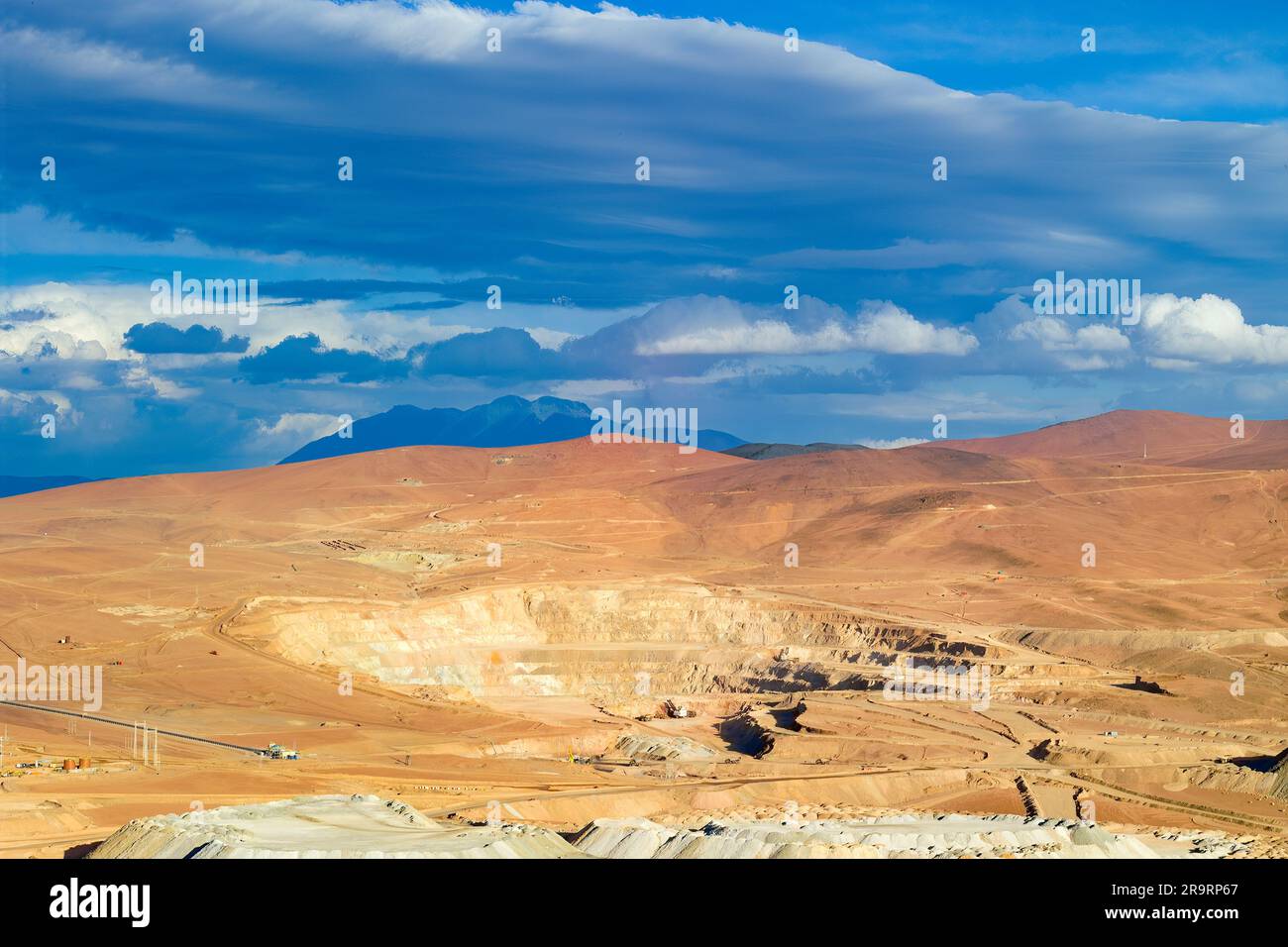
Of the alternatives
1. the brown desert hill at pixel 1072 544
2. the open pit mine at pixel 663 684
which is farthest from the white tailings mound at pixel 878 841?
the brown desert hill at pixel 1072 544

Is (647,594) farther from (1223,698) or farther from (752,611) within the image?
(1223,698)

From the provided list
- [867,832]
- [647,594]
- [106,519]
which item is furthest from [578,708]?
[106,519]

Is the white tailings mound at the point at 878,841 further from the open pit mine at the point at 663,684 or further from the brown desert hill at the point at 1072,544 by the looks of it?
the brown desert hill at the point at 1072,544

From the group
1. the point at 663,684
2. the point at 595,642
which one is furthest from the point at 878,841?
the point at 595,642

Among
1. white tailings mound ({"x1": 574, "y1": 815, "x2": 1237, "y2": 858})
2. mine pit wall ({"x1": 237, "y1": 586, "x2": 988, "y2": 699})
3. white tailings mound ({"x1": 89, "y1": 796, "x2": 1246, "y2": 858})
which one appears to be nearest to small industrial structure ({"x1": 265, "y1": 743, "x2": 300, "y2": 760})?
white tailings mound ({"x1": 89, "y1": 796, "x2": 1246, "y2": 858})

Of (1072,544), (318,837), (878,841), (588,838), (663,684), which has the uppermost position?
(1072,544)

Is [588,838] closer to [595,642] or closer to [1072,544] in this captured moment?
[595,642]

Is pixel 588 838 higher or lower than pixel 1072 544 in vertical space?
lower
